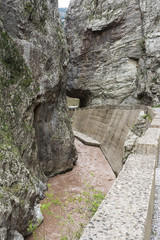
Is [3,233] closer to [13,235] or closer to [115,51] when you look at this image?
[13,235]

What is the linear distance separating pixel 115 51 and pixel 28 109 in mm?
23141

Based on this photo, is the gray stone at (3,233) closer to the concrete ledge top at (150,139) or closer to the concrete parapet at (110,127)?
the concrete ledge top at (150,139)

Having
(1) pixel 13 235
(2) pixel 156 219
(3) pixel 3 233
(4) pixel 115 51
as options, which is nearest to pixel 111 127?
(1) pixel 13 235

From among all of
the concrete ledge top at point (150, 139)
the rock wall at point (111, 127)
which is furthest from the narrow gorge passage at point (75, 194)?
the concrete ledge top at point (150, 139)

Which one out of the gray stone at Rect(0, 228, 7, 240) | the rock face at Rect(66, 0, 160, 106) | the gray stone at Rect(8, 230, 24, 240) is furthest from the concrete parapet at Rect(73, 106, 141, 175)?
the gray stone at Rect(0, 228, 7, 240)

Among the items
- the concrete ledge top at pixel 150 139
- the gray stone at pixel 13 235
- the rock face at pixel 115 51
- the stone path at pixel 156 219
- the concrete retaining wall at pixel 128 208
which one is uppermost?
the rock face at pixel 115 51

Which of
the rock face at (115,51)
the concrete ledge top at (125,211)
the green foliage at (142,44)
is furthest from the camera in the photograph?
the green foliage at (142,44)

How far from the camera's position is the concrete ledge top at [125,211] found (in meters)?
2.15

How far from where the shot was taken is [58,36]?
13977 mm

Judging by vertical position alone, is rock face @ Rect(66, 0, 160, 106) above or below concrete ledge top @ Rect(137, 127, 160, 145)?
above

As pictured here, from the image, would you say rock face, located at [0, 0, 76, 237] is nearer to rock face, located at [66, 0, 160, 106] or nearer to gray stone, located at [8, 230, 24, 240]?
gray stone, located at [8, 230, 24, 240]

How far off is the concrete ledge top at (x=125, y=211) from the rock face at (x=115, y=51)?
80.2 ft

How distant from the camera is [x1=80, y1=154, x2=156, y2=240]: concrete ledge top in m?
2.15

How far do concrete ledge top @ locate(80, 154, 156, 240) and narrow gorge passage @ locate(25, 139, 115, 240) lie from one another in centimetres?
329
